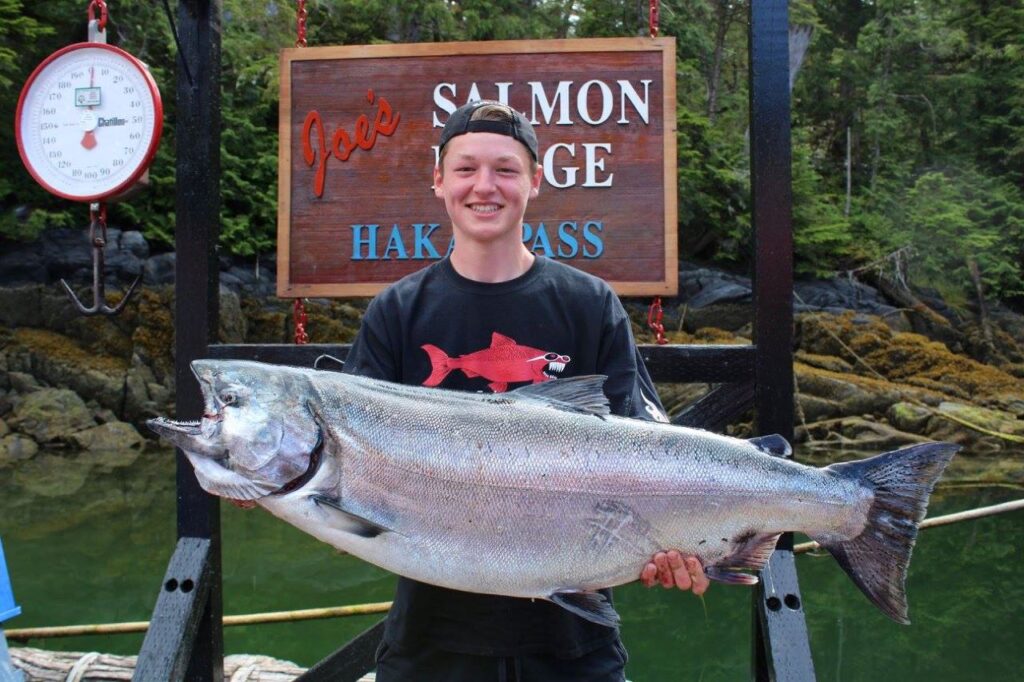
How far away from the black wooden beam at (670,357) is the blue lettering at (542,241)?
570 millimetres

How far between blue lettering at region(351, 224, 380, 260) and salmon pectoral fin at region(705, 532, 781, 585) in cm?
205

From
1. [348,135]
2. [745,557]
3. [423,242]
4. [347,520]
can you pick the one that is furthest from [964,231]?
[347,520]

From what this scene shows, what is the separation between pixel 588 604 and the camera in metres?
2.00

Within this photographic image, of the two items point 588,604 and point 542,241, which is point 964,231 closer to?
point 542,241

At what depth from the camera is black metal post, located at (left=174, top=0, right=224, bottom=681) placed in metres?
3.32

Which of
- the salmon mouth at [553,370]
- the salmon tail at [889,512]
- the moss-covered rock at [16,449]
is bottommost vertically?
the moss-covered rock at [16,449]

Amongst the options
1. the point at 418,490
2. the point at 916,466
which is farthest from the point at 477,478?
the point at 916,466

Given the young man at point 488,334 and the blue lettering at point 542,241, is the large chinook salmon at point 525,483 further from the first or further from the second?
the blue lettering at point 542,241

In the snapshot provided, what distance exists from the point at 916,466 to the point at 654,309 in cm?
154

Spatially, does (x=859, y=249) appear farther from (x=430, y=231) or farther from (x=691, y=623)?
(x=430, y=231)

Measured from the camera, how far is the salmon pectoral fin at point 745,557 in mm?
2072

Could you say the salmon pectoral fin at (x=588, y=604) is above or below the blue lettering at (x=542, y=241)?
below

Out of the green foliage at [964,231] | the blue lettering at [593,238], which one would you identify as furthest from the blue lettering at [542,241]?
the green foliage at [964,231]

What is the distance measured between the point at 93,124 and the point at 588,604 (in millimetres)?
2611
